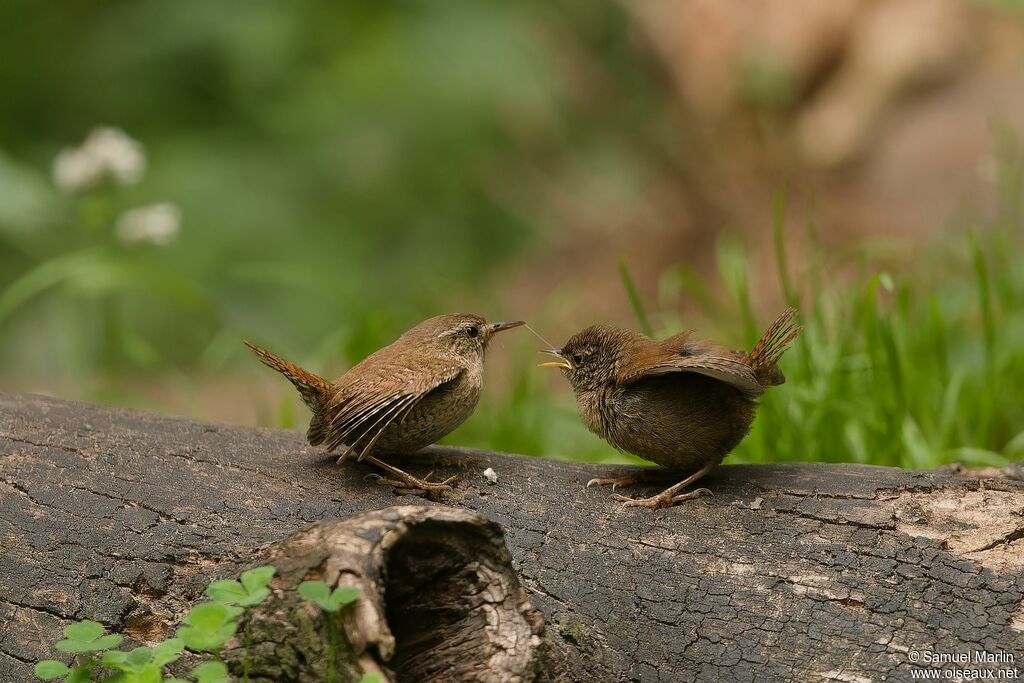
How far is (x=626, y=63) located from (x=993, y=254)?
6386 mm

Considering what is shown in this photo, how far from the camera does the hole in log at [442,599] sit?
2805 millimetres

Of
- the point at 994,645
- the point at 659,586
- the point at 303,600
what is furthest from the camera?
the point at 659,586

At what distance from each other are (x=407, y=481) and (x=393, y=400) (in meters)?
0.28

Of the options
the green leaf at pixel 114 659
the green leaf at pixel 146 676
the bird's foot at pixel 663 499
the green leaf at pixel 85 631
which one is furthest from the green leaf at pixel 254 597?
the bird's foot at pixel 663 499

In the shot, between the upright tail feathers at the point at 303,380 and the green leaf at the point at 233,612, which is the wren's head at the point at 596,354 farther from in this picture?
the green leaf at the point at 233,612

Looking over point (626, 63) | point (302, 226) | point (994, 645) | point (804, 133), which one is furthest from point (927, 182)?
point (994, 645)

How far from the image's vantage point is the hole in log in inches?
110

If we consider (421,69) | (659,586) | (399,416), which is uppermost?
(421,69)

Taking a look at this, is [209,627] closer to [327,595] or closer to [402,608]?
[327,595]

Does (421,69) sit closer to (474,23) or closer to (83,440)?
(474,23)

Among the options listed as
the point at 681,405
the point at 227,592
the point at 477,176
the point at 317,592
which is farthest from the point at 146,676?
the point at 477,176

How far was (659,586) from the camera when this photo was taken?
321 centimetres

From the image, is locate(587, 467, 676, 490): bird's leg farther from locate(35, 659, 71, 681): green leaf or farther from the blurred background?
locate(35, 659, 71, 681): green leaf

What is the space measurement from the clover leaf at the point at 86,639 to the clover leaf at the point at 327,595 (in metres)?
0.59
